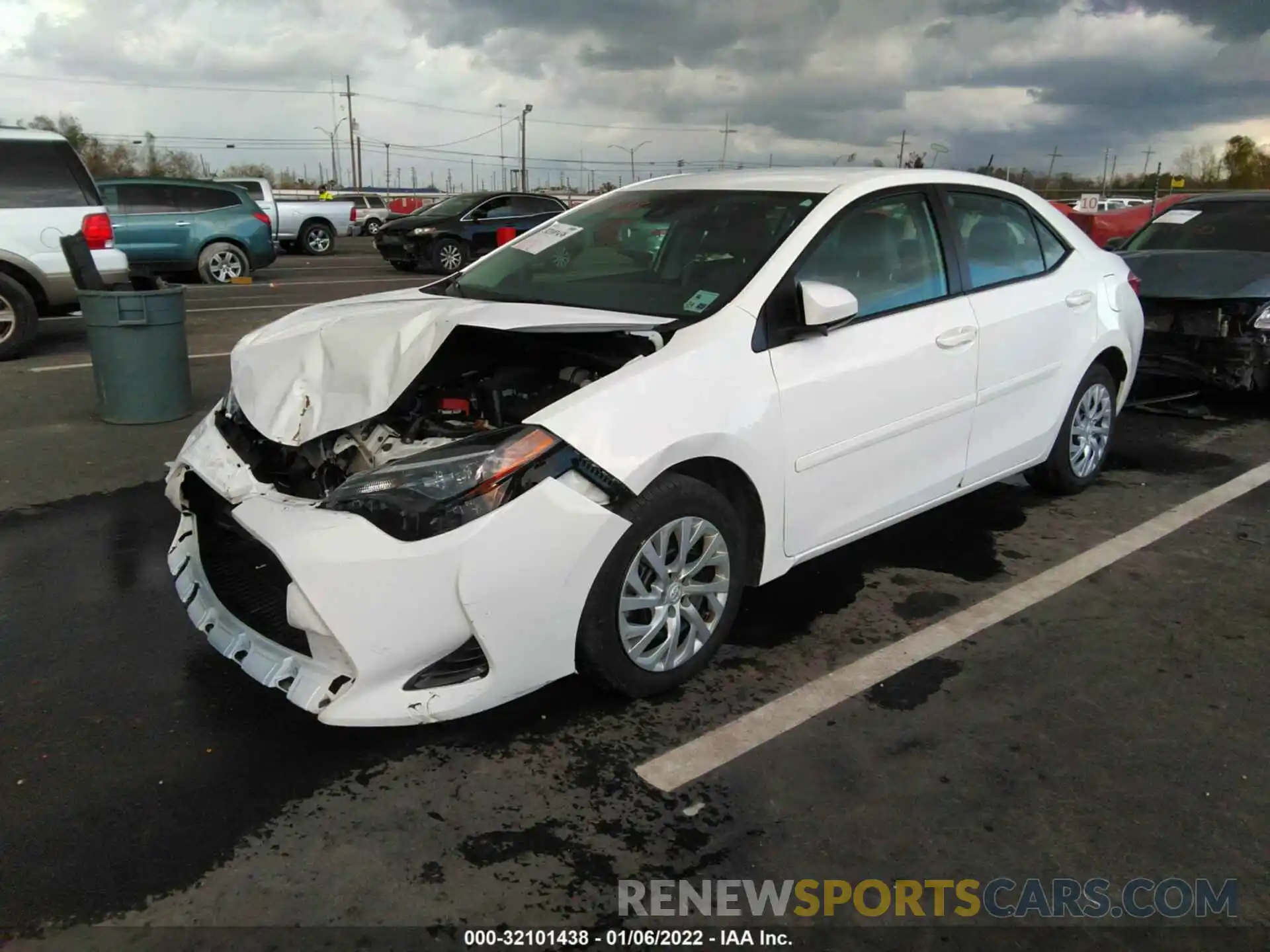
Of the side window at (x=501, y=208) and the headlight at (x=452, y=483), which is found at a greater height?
the side window at (x=501, y=208)

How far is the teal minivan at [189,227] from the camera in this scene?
14883 mm

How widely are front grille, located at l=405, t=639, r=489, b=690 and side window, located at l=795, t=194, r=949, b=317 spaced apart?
1.76 meters

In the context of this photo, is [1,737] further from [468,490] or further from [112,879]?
[468,490]

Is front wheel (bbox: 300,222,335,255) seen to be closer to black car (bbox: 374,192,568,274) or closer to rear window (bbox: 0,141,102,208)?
black car (bbox: 374,192,568,274)

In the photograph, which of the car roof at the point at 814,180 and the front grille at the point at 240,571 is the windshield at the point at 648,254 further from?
the front grille at the point at 240,571

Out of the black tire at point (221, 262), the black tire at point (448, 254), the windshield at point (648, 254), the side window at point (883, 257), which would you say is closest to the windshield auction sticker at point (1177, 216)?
the side window at point (883, 257)

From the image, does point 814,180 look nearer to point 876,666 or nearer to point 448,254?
point 876,666

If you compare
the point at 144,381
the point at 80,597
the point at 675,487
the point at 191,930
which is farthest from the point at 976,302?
the point at 144,381

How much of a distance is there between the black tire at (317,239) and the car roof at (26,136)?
14.3 meters

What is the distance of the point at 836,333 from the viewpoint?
3516mm

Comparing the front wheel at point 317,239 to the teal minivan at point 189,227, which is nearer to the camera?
the teal minivan at point 189,227

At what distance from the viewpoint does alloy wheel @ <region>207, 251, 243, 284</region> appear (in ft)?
50.8

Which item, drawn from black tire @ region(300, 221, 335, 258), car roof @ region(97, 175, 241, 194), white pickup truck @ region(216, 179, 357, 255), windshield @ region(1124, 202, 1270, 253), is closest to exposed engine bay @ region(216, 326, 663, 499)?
windshield @ region(1124, 202, 1270, 253)

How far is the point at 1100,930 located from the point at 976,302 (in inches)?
103
